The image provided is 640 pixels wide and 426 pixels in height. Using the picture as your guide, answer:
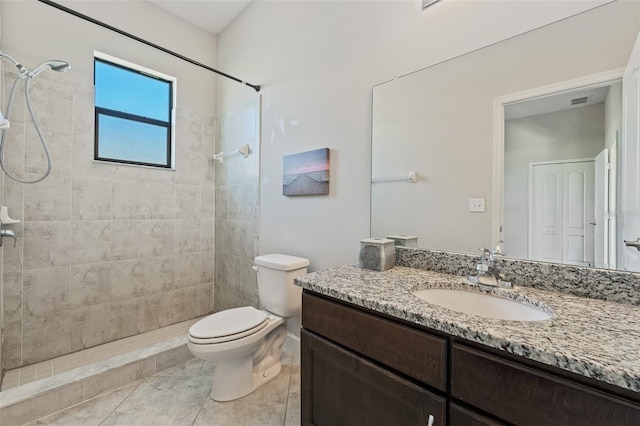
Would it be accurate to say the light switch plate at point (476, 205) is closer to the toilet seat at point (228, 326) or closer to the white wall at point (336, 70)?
the white wall at point (336, 70)

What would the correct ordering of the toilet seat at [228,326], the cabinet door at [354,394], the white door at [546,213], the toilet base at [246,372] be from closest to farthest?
the cabinet door at [354,394], the white door at [546,213], the toilet seat at [228,326], the toilet base at [246,372]

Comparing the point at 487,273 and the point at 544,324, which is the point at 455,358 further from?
the point at 487,273

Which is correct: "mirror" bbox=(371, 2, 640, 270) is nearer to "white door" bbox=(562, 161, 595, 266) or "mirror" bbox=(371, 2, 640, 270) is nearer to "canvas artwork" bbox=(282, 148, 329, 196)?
"white door" bbox=(562, 161, 595, 266)

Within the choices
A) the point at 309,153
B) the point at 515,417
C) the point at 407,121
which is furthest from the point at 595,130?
the point at 309,153

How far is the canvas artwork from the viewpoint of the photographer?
1.91 metres

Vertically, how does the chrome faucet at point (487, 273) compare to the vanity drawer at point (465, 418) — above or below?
above

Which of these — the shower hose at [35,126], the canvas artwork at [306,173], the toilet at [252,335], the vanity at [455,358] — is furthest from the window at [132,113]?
the vanity at [455,358]

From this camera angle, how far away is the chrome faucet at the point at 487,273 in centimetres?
113

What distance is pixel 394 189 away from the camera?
1582mm

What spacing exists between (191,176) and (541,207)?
9.12 feet

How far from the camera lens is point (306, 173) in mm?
2023

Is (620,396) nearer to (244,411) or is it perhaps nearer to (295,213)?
(244,411)

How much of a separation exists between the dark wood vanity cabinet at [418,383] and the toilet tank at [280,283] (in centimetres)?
63

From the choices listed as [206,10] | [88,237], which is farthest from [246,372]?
[206,10]
